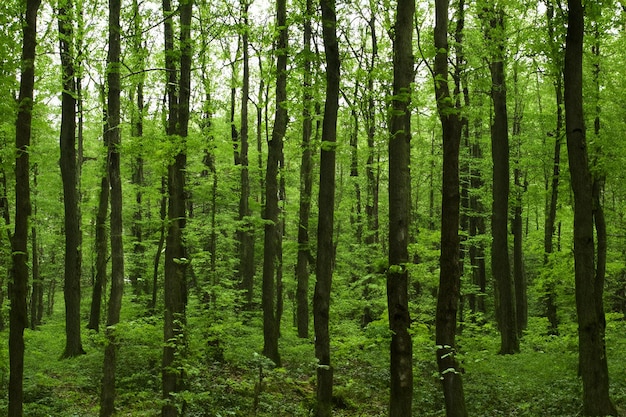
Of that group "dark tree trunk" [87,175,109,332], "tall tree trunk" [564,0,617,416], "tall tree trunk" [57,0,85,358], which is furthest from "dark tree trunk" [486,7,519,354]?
"tall tree trunk" [57,0,85,358]

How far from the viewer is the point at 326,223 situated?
9.22 metres

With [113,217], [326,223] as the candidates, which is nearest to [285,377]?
[326,223]

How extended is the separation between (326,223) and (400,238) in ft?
6.20

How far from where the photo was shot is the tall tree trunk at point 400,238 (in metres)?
7.39

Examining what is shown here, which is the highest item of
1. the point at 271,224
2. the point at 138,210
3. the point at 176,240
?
the point at 138,210

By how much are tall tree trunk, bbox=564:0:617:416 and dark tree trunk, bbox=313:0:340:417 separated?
371cm

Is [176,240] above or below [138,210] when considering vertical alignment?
below

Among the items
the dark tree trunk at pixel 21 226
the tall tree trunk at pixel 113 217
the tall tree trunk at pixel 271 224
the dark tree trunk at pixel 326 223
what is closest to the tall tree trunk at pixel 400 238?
the dark tree trunk at pixel 326 223

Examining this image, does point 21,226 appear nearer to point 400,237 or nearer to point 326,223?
point 326,223

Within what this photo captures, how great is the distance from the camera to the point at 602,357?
8.32m

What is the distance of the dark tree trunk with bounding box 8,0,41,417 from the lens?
7.57m

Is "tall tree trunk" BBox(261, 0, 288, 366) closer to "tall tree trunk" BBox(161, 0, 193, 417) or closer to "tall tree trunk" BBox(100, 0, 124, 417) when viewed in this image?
"tall tree trunk" BBox(161, 0, 193, 417)

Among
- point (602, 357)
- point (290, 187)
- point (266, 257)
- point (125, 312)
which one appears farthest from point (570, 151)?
point (290, 187)

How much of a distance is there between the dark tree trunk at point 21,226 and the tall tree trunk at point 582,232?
8.12 m
